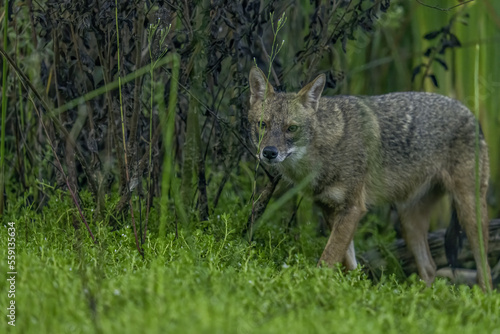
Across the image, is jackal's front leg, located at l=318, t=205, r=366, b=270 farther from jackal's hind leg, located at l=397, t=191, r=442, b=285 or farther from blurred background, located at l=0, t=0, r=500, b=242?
jackal's hind leg, located at l=397, t=191, r=442, b=285

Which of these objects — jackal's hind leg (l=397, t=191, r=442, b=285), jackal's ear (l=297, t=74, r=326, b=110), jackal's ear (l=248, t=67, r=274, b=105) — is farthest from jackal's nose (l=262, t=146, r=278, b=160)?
jackal's hind leg (l=397, t=191, r=442, b=285)

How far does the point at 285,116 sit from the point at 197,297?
2124mm

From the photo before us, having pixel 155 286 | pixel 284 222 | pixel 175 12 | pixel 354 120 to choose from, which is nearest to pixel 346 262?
pixel 284 222

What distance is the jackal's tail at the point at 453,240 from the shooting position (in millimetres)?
5934

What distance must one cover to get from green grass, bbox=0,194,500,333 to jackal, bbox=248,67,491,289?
631 mm

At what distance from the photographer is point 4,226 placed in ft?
15.8

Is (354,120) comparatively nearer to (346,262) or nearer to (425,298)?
(346,262)

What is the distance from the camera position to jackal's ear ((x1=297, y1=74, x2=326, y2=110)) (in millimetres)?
4973

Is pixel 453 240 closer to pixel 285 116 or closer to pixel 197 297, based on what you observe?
pixel 285 116

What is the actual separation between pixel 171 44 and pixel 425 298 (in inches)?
86.2

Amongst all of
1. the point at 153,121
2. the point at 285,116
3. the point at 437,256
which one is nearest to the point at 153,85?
the point at 153,121

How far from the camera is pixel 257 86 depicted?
5020mm

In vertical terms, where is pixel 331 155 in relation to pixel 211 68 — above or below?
below

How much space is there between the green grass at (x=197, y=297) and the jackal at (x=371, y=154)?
631 millimetres
